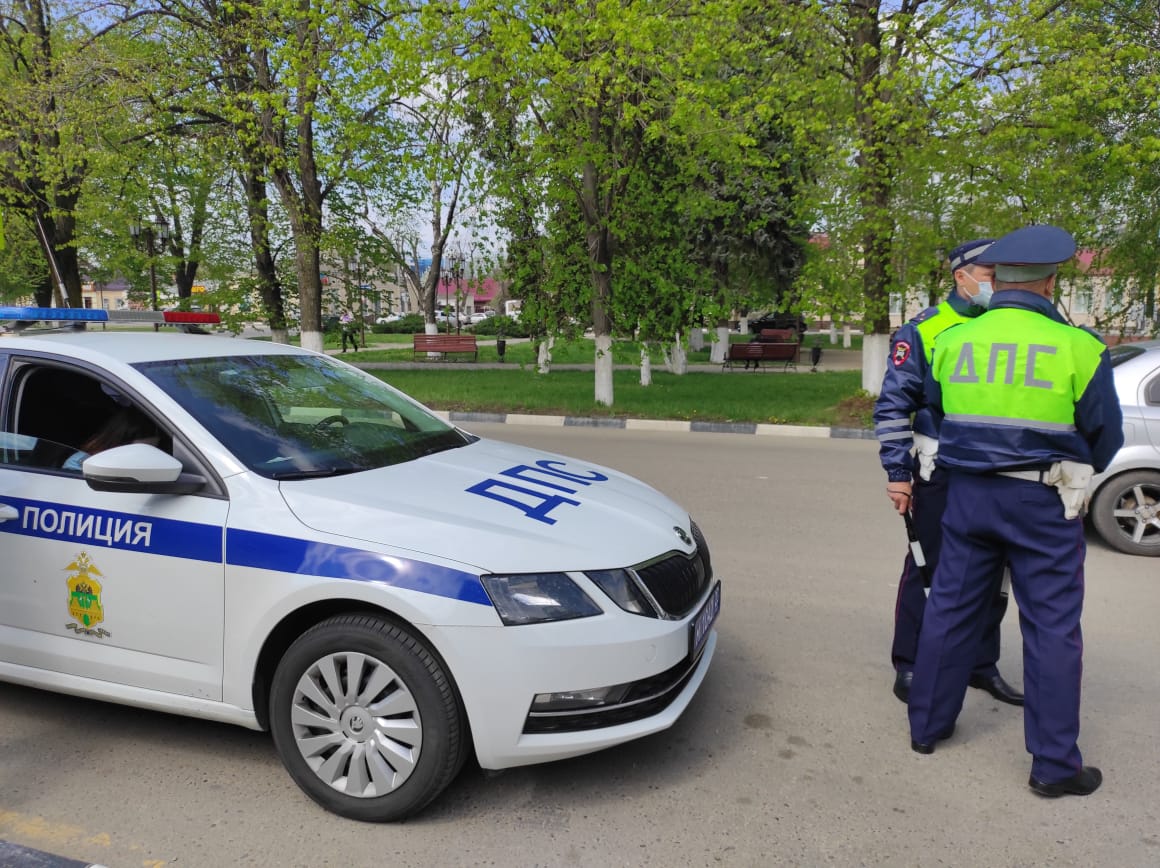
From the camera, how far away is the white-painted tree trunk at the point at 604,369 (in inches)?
572

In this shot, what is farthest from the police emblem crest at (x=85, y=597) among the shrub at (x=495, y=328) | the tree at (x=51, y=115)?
the shrub at (x=495, y=328)

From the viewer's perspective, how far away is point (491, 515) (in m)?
2.68

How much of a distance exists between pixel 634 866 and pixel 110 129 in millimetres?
17509

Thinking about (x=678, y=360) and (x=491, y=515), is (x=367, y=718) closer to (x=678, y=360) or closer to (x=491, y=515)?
(x=491, y=515)

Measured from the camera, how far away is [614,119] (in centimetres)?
1381

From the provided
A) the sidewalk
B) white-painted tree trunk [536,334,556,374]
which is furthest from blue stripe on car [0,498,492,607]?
the sidewalk

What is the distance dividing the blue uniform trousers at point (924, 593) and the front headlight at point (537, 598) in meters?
1.73

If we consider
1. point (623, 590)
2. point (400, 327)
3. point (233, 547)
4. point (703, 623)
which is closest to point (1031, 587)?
point (703, 623)

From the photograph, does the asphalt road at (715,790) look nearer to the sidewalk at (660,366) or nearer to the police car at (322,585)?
the police car at (322,585)

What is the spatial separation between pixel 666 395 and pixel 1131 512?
1053 centimetres

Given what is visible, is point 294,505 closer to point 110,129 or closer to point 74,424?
point 74,424

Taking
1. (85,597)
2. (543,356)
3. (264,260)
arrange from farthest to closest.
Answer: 1. (543,356)
2. (264,260)
3. (85,597)

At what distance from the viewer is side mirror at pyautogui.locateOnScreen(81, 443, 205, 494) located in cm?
261

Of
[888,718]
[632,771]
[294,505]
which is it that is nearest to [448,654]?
[294,505]
